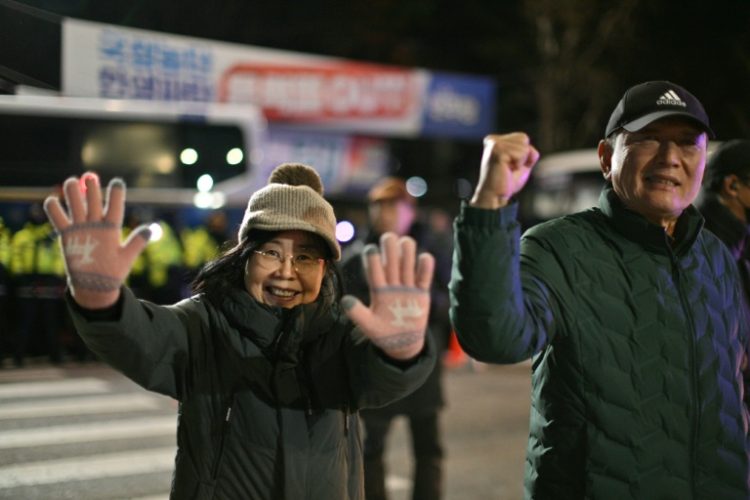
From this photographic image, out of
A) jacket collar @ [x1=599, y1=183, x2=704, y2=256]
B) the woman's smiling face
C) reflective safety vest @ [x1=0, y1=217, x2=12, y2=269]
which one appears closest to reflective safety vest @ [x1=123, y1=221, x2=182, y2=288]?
reflective safety vest @ [x1=0, y1=217, x2=12, y2=269]

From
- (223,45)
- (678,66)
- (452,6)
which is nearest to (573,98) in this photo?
(452,6)

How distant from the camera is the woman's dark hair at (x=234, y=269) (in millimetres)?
2252

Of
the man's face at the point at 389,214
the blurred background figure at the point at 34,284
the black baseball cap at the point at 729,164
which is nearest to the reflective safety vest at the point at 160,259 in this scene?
the blurred background figure at the point at 34,284

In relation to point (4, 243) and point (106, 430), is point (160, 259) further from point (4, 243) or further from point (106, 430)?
point (4, 243)

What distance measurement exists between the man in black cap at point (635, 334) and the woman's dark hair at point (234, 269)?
529 millimetres

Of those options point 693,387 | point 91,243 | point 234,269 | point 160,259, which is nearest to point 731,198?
point 693,387

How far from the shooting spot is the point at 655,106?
221cm

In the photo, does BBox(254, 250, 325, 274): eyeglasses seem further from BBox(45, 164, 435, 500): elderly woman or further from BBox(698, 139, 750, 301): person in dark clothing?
BBox(698, 139, 750, 301): person in dark clothing

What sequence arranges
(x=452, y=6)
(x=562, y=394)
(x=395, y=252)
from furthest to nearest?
(x=452, y=6), (x=562, y=394), (x=395, y=252)

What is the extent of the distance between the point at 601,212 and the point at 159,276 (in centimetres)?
801

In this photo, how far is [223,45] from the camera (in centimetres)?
1232

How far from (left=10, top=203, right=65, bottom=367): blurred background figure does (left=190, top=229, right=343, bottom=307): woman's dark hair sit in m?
0.51

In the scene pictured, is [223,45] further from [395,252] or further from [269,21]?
[395,252]

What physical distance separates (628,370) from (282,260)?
3.01 ft
